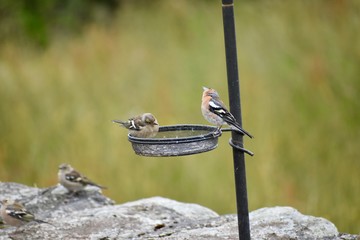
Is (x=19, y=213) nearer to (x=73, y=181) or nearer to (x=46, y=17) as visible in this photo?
(x=73, y=181)

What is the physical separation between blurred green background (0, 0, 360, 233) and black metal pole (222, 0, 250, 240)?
345 cm

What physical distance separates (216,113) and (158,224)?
1035 millimetres

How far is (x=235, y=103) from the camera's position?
3.84 meters

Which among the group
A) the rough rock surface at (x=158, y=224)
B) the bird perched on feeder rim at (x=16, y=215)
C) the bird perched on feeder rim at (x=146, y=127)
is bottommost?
the rough rock surface at (x=158, y=224)

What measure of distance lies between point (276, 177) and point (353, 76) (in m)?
1.70

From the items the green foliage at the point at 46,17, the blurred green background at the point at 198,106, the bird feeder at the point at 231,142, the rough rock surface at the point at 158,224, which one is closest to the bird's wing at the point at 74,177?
the rough rock surface at the point at 158,224

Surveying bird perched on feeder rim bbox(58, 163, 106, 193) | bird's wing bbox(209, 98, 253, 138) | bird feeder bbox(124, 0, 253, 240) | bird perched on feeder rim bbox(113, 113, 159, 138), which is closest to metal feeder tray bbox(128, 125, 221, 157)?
bird feeder bbox(124, 0, 253, 240)

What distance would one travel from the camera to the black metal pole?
3.76 meters

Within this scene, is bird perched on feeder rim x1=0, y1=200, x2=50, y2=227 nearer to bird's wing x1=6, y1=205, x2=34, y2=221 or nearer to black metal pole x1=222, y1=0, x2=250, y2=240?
bird's wing x1=6, y1=205, x2=34, y2=221

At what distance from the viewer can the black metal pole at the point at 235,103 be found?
3.76 meters

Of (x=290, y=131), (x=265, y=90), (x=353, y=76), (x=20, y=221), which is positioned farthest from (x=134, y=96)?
(x=20, y=221)

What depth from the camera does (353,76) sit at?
26.9 ft

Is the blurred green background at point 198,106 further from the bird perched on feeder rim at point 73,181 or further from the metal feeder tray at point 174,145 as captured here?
the metal feeder tray at point 174,145

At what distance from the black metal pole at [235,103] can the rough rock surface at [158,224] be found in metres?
0.43
